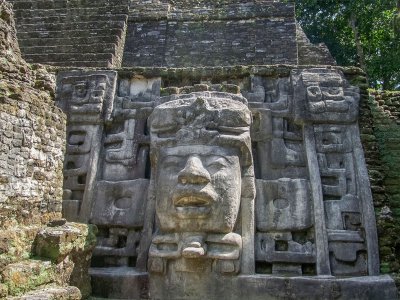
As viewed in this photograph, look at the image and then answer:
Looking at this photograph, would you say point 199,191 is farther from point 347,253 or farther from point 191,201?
point 347,253

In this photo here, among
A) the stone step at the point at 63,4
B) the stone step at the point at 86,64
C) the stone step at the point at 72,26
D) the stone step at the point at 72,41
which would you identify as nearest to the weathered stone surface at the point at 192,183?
the stone step at the point at 86,64

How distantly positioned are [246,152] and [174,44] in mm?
6039

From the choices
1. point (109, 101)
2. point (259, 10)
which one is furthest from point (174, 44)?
point (109, 101)

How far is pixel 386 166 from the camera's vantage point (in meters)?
5.88

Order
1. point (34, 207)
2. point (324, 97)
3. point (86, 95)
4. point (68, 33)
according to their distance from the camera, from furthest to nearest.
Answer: point (68, 33)
point (86, 95)
point (324, 97)
point (34, 207)

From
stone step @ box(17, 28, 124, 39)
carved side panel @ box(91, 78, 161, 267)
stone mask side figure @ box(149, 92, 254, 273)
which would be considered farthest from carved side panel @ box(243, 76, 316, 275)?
stone step @ box(17, 28, 124, 39)

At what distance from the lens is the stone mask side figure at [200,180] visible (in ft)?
14.4

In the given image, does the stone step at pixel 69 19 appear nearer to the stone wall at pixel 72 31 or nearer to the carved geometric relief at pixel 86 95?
the stone wall at pixel 72 31

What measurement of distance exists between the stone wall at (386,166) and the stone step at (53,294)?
296 cm

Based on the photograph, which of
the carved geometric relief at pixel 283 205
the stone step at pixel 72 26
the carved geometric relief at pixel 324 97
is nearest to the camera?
the carved geometric relief at pixel 283 205

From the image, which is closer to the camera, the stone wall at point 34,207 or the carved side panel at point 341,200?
the stone wall at point 34,207

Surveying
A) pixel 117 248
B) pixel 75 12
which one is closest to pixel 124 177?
pixel 117 248

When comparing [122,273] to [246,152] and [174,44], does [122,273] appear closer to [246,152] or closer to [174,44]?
[246,152]

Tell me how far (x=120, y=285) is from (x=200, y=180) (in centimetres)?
133
